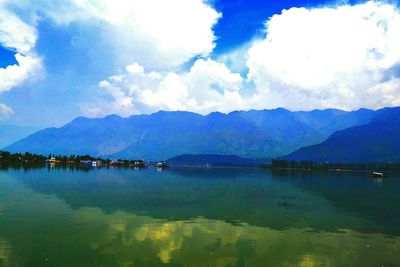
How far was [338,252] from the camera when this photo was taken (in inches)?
1658

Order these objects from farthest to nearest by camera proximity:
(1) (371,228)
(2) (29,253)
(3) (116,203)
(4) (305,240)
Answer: (3) (116,203)
(1) (371,228)
(4) (305,240)
(2) (29,253)

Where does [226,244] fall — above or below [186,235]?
below

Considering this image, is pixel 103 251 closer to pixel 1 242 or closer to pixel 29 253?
pixel 29 253

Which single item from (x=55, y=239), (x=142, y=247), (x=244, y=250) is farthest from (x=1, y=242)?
(x=244, y=250)

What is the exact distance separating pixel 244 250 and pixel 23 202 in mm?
50905

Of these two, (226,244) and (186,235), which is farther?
(186,235)

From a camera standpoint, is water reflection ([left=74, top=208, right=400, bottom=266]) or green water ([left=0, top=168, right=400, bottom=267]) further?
water reflection ([left=74, top=208, right=400, bottom=266])

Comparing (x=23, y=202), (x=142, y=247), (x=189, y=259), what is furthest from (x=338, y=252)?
(x=23, y=202)

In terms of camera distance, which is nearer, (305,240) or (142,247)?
(142,247)

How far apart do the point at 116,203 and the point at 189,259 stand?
44.4m

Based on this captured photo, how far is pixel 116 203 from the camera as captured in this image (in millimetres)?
77688

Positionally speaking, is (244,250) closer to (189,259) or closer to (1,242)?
(189,259)

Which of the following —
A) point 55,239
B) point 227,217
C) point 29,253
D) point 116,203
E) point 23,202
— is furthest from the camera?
point 116,203

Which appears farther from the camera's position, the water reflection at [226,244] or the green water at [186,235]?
the water reflection at [226,244]
